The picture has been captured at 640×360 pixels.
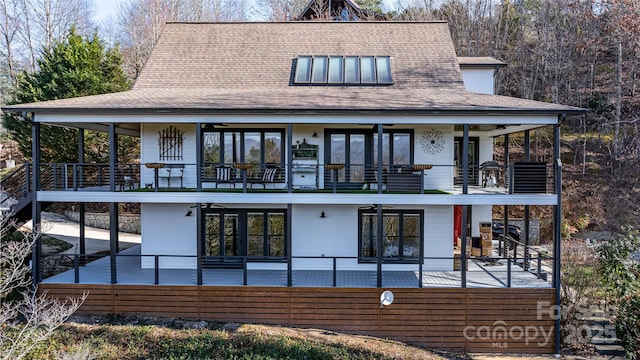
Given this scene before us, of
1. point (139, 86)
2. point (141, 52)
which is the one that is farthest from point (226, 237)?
point (141, 52)

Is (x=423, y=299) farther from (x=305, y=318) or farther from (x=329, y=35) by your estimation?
(x=329, y=35)

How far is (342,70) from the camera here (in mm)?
15352

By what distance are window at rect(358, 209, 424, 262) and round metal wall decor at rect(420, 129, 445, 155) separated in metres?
2.20

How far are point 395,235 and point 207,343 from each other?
6912 mm

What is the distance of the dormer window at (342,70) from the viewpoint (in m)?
14.9

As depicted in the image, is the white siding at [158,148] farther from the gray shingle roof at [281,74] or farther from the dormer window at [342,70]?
the dormer window at [342,70]

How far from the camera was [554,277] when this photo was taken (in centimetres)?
1125

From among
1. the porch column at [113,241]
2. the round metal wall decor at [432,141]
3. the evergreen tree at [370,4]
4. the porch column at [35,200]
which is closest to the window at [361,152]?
the round metal wall decor at [432,141]

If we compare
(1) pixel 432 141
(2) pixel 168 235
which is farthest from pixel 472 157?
(2) pixel 168 235

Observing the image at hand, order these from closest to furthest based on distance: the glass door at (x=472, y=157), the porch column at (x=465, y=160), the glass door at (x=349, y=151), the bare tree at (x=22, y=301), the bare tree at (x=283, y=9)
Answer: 1. the bare tree at (x=22, y=301)
2. the porch column at (x=465, y=160)
3. the glass door at (x=349, y=151)
4. the glass door at (x=472, y=157)
5. the bare tree at (x=283, y=9)

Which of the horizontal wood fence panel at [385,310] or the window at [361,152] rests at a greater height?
the window at [361,152]

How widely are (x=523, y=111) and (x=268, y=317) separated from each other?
9359mm

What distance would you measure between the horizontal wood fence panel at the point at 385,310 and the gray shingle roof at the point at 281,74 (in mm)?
5237

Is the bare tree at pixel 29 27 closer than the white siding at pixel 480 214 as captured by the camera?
No
